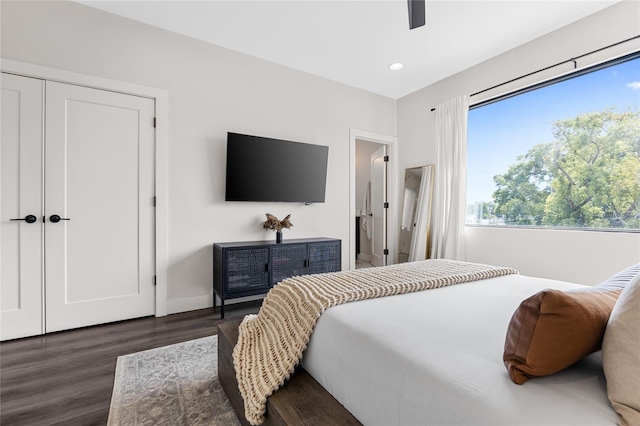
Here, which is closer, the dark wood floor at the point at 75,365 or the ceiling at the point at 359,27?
the dark wood floor at the point at 75,365

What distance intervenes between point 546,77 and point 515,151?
0.77 metres

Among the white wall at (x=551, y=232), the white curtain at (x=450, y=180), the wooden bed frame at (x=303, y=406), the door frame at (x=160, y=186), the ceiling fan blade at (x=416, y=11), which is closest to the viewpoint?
the wooden bed frame at (x=303, y=406)

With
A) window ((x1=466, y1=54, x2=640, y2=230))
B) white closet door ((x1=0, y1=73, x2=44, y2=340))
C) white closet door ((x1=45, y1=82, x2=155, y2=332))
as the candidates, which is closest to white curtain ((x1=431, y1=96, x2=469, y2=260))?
window ((x1=466, y1=54, x2=640, y2=230))

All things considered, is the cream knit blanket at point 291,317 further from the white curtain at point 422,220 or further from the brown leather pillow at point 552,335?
the white curtain at point 422,220

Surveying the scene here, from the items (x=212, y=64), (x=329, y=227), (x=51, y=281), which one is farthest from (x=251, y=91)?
(x=51, y=281)

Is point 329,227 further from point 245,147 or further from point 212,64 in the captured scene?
point 212,64

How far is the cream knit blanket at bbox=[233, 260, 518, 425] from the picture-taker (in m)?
1.14

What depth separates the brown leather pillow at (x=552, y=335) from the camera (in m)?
0.68

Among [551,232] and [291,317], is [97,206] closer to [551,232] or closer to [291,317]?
[291,317]

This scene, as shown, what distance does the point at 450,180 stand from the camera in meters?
3.84

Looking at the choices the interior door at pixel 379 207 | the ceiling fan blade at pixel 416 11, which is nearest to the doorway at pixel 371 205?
the interior door at pixel 379 207

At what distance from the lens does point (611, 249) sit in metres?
2.55

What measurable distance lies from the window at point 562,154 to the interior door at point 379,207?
1302mm

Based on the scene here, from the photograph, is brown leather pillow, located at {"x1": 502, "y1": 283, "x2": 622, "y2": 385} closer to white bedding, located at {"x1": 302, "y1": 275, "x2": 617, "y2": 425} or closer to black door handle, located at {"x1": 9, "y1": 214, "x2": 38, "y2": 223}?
white bedding, located at {"x1": 302, "y1": 275, "x2": 617, "y2": 425}
